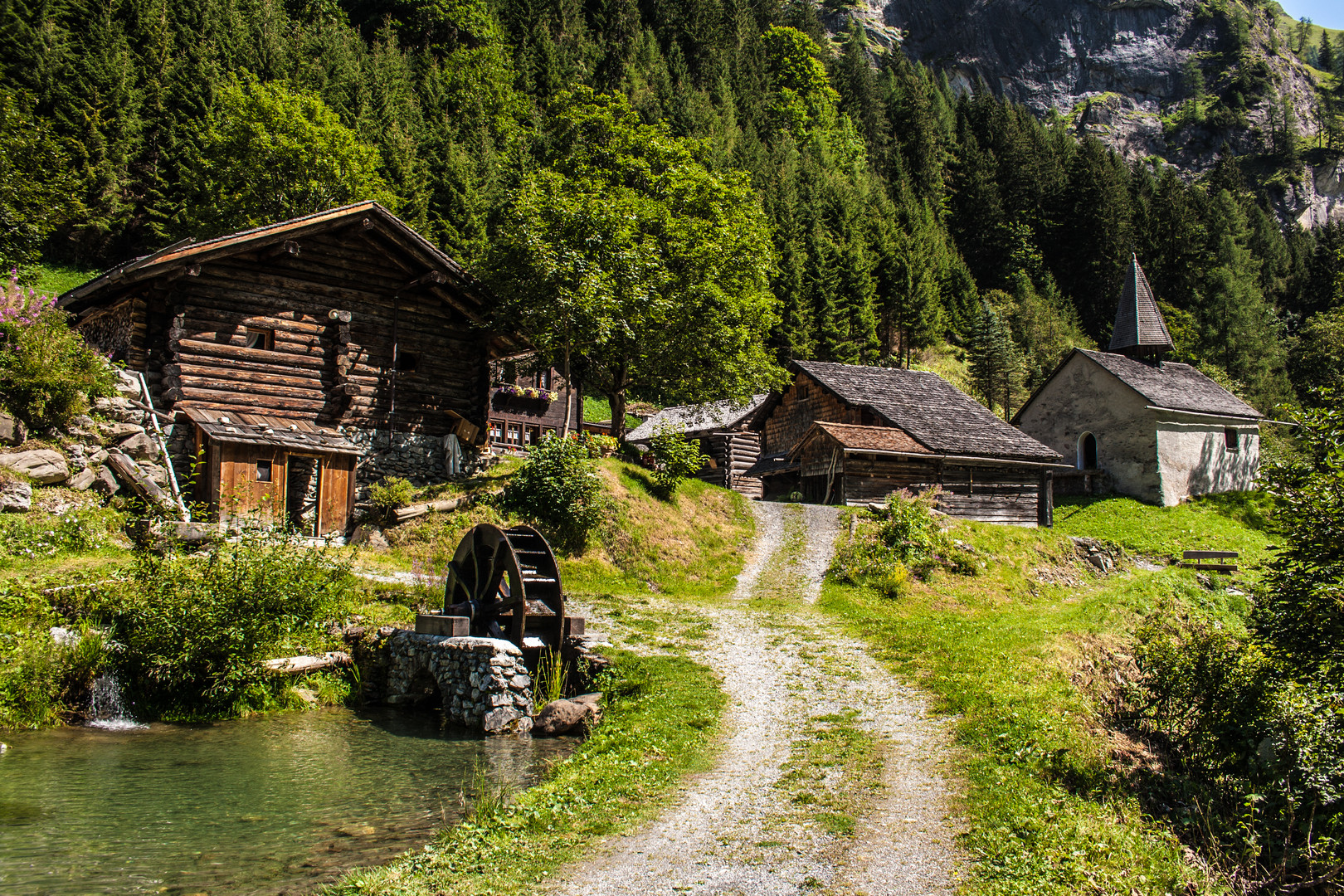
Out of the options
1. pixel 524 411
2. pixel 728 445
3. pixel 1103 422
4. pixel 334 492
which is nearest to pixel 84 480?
pixel 334 492

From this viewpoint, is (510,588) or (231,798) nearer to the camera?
(231,798)

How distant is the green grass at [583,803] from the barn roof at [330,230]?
1478 cm

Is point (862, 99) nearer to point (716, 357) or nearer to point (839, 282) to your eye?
point (839, 282)

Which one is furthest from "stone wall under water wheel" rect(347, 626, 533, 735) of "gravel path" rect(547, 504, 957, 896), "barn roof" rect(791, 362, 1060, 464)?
"barn roof" rect(791, 362, 1060, 464)

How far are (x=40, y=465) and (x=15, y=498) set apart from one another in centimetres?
103

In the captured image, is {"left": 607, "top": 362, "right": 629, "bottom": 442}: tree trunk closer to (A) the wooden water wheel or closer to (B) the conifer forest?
(B) the conifer forest

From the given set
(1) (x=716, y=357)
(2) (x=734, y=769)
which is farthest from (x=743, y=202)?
(2) (x=734, y=769)

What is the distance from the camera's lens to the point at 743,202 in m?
30.5

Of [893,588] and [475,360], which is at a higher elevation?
[475,360]

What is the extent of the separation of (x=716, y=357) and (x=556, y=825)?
20.3 meters

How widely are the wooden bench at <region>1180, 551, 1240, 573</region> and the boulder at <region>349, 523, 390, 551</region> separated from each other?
1000 inches

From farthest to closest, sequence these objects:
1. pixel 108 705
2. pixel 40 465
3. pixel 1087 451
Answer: pixel 1087 451, pixel 40 465, pixel 108 705

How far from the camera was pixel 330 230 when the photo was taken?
848 inches

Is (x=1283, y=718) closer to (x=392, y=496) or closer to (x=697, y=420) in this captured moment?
(x=392, y=496)
